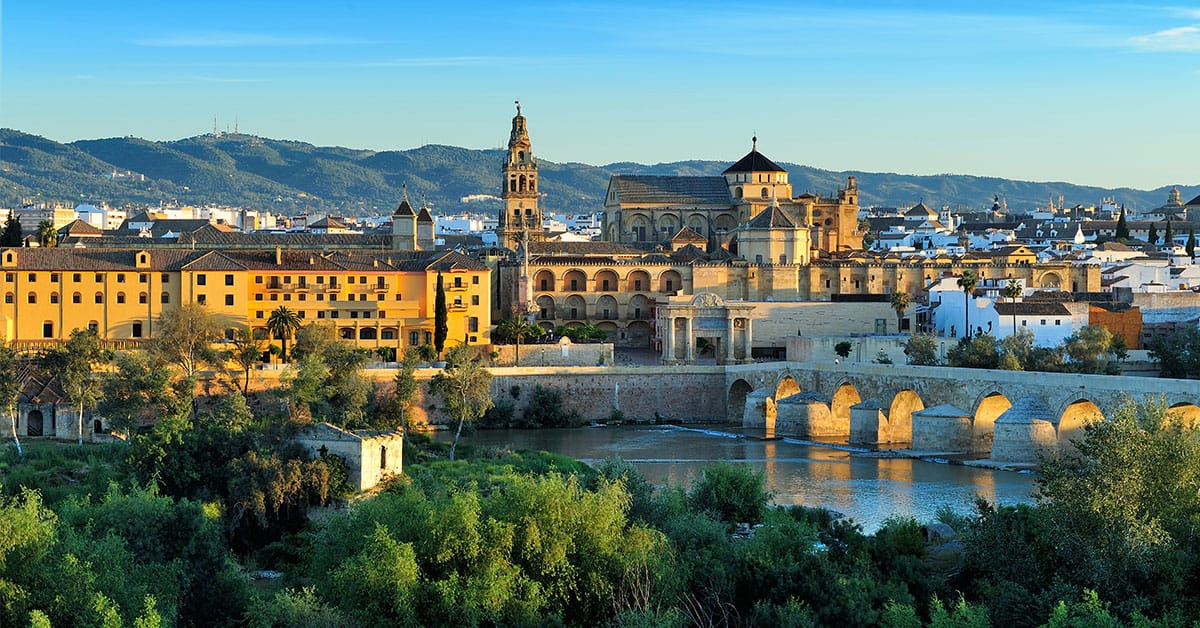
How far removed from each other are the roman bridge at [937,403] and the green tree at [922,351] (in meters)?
3.13

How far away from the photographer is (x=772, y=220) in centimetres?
6994

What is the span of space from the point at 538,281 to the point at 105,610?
48.5 m

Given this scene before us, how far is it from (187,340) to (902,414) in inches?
835

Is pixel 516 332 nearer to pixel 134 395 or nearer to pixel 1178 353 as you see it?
pixel 134 395

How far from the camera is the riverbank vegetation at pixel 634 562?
71.1 ft

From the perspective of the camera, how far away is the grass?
33.3 metres

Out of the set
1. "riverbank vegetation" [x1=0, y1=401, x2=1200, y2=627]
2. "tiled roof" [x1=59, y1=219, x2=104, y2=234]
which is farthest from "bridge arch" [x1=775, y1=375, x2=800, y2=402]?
"tiled roof" [x1=59, y1=219, x2=104, y2=234]

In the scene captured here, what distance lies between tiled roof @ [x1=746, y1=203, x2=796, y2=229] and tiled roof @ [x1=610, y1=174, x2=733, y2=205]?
7.74m

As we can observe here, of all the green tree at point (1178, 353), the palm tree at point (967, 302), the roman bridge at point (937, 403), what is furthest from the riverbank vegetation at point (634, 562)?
the palm tree at point (967, 302)

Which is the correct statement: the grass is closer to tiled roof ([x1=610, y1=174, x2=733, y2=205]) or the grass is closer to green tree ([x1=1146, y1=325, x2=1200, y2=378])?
green tree ([x1=1146, y1=325, x2=1200, y2=378])

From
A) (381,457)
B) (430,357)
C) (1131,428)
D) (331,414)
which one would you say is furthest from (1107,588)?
(430,357)

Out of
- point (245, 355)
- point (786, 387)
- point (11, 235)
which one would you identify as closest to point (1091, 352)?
point (786, 387)

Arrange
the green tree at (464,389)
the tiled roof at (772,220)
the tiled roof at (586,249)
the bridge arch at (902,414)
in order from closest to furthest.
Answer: the green tree at (464,389)
the bridge arch at (902,414)
the tiled roof at (772,220)
the tiled roof at (586,249)

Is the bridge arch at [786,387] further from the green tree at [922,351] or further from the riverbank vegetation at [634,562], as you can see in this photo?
the riverbank vegetation at [634,562]
